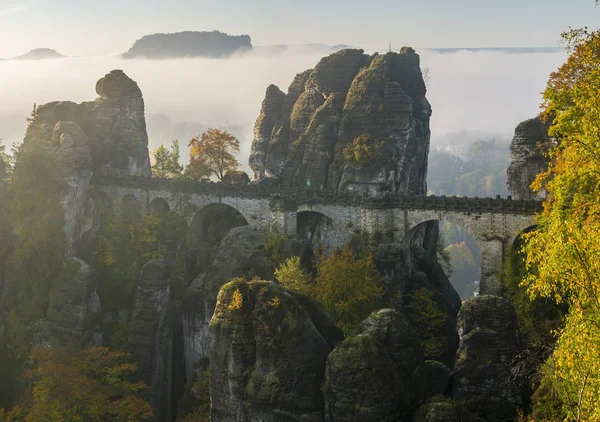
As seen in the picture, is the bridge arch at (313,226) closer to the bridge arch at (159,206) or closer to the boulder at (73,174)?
the bridge arch at (159,206)

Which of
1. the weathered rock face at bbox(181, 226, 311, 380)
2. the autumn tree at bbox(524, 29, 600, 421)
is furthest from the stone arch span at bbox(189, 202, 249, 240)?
the autumn tree at bbox(524, 29, 600, 421)

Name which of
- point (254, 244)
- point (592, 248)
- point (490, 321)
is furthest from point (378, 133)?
point (592, 248)

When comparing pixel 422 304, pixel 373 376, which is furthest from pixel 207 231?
pixel 373 376

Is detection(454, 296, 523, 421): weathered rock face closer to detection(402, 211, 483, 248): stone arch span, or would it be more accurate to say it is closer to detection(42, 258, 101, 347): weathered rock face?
detection(402, 211, 483, 248): stone arch span

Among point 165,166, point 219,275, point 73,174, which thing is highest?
point 165,166

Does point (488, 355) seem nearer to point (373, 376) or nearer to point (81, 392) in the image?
point (373, 376)

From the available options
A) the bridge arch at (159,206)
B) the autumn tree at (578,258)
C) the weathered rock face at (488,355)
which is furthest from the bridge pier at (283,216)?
the autumn tree at (578,258)
